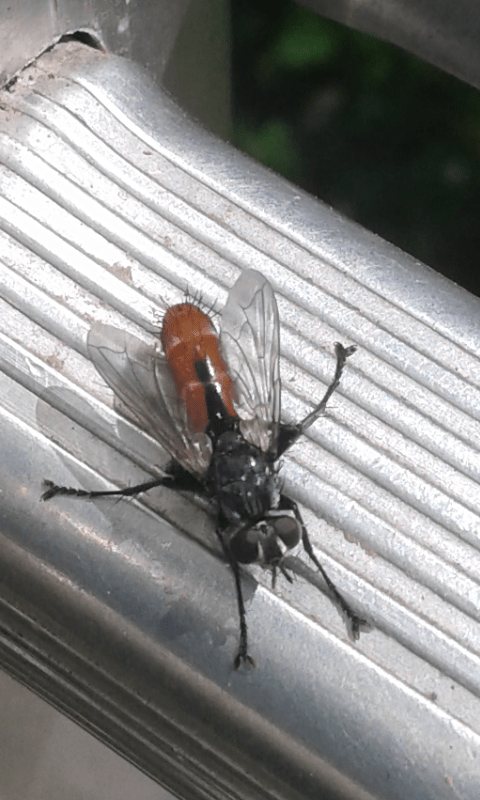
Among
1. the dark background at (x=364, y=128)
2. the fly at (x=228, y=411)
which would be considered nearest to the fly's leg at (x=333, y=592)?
the fly at (x=228, y=411)

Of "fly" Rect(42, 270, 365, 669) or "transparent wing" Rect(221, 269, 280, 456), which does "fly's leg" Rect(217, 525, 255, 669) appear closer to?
"fly" Rect(42, 270, 365, 669)

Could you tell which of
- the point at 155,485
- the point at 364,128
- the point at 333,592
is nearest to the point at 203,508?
the point at 155,485

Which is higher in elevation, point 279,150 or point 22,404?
point 279,150

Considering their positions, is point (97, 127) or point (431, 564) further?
point (97, 127)

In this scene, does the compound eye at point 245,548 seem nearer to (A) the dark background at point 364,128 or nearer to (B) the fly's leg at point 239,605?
(B) the fly's leg at point 239,605

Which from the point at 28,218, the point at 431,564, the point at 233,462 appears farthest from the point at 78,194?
the point at 431,564

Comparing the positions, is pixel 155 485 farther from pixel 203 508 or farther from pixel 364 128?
pixel 364 128

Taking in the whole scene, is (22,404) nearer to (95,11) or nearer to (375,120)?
(95,11)
